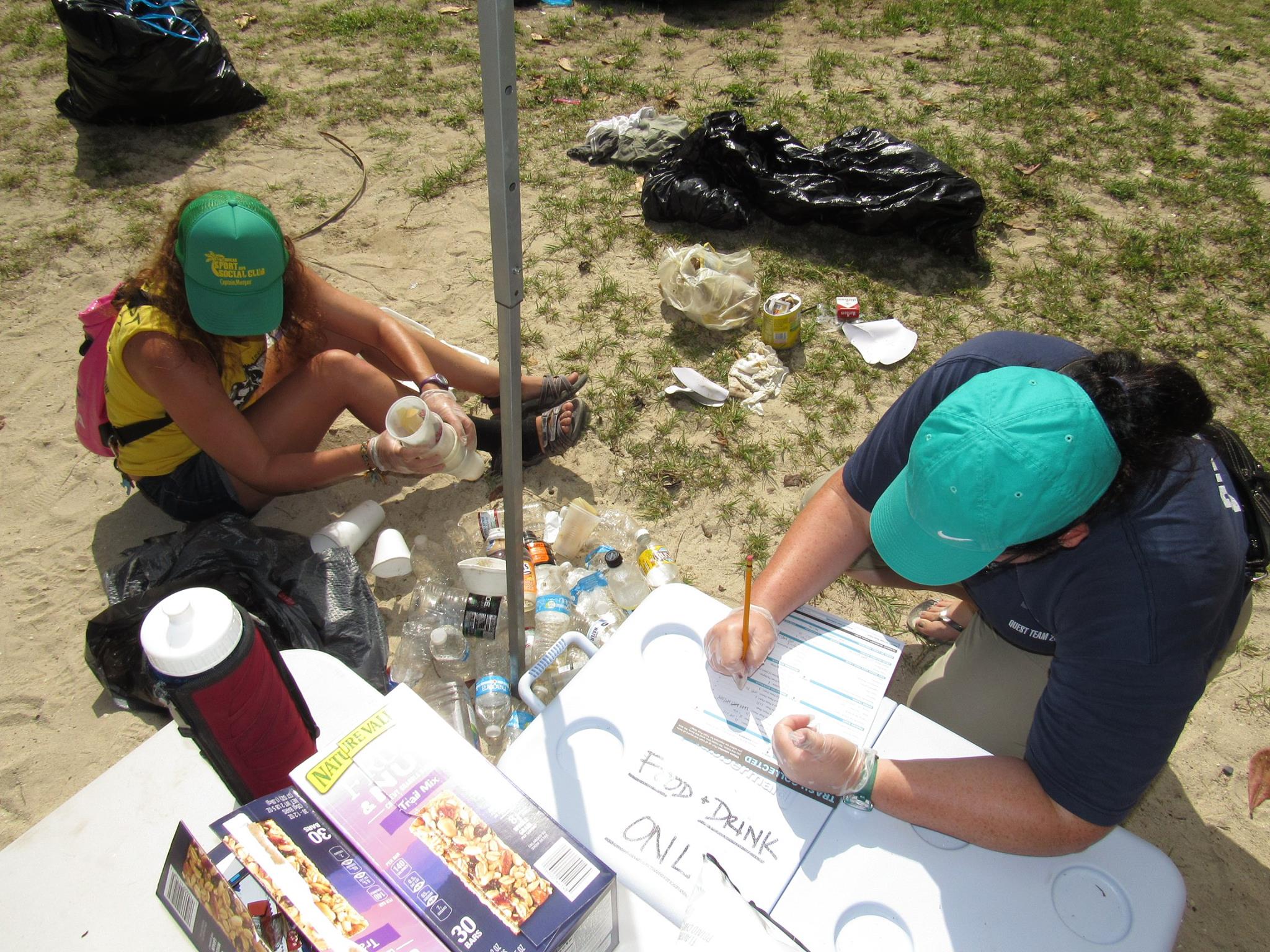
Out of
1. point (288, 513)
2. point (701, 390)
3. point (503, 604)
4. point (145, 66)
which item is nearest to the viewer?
point (503, 604)

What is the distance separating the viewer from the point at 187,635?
0.95 metres

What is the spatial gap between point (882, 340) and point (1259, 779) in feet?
6.66

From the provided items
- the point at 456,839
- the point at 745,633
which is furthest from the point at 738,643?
the point at 456,839

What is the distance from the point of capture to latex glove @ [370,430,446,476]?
87.8 inches

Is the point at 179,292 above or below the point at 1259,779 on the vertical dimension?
above

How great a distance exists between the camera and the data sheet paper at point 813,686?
55.7 inches

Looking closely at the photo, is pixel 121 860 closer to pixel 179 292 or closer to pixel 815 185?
pixel 179 292

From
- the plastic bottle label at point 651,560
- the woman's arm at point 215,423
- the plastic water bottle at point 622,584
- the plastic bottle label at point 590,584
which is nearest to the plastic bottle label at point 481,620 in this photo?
the plastic bottle label at point 590,584

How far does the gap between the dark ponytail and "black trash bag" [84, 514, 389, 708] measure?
1918 mm

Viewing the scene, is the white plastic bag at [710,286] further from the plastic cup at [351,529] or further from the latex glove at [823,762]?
the latex glove at [823,762]

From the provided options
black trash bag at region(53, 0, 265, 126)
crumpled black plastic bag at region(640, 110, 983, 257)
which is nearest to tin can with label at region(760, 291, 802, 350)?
crumpled black plastic bag at region(640, 110, 983, 257)

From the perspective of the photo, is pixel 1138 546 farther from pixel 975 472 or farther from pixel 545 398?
pixel 545 398

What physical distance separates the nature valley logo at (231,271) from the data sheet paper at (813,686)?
1.64 m

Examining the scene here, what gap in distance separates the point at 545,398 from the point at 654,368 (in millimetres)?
570
